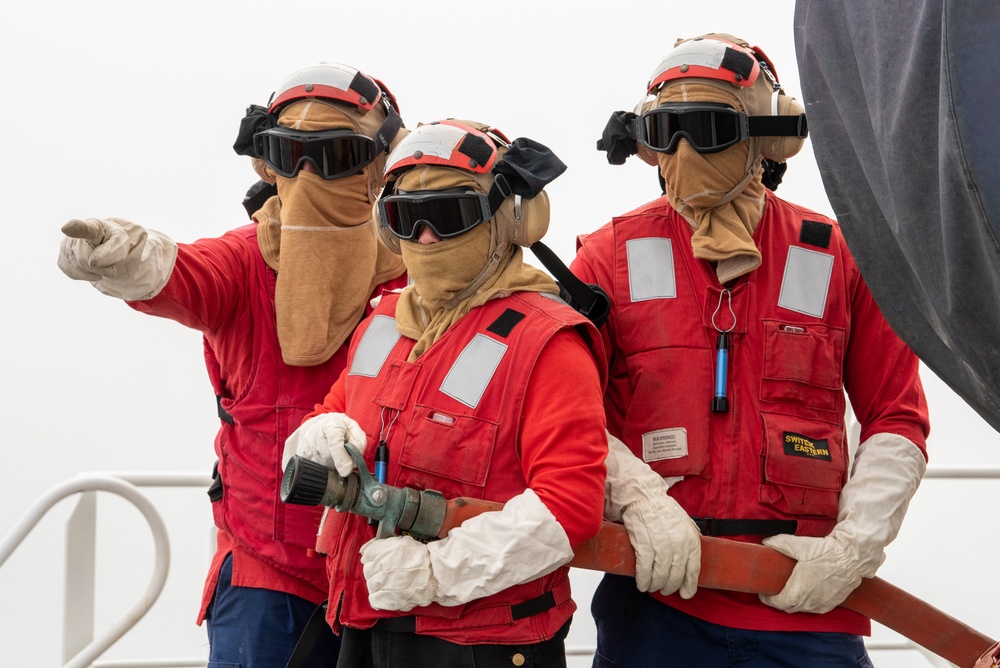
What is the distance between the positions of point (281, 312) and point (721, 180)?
3.48ft

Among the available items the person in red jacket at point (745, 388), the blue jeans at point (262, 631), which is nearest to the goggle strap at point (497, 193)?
the person in red jacket at point (745, 388)

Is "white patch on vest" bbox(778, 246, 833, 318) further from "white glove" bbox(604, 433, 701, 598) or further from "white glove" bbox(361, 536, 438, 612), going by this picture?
"white glove" bbox(361, 536, 438, 612)

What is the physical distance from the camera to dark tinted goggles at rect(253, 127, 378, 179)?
2500 millimetres

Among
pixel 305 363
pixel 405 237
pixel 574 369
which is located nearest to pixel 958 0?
pixel 574 369

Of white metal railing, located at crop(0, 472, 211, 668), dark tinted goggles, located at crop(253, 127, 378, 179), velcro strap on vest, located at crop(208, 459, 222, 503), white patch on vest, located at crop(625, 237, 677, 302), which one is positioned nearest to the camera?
white patch on vest, located at crop(625, 237, 677, 302)

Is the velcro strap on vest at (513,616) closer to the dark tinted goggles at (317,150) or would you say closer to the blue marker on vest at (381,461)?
the blue marker on vest at (381,461)

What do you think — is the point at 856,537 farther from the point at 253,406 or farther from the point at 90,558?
the point at 90,558

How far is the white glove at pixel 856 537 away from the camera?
7.23 feet

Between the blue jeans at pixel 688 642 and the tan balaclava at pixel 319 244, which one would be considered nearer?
the blue jeans at pixel 688 642

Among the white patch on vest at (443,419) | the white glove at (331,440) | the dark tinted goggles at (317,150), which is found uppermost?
the dark tinted goggles at (317,150)

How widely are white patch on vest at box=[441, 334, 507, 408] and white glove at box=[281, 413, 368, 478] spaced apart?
7.7 inches

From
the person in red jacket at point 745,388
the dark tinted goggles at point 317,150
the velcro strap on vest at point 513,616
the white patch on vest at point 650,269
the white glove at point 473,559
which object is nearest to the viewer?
the white glove at point 473,559

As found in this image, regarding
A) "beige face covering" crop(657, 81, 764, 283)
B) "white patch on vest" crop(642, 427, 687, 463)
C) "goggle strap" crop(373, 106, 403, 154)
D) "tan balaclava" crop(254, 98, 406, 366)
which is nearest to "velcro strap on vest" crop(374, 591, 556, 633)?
"white patch on vest" crop(642, 427, 687, 463)

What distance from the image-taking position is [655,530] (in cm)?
213
